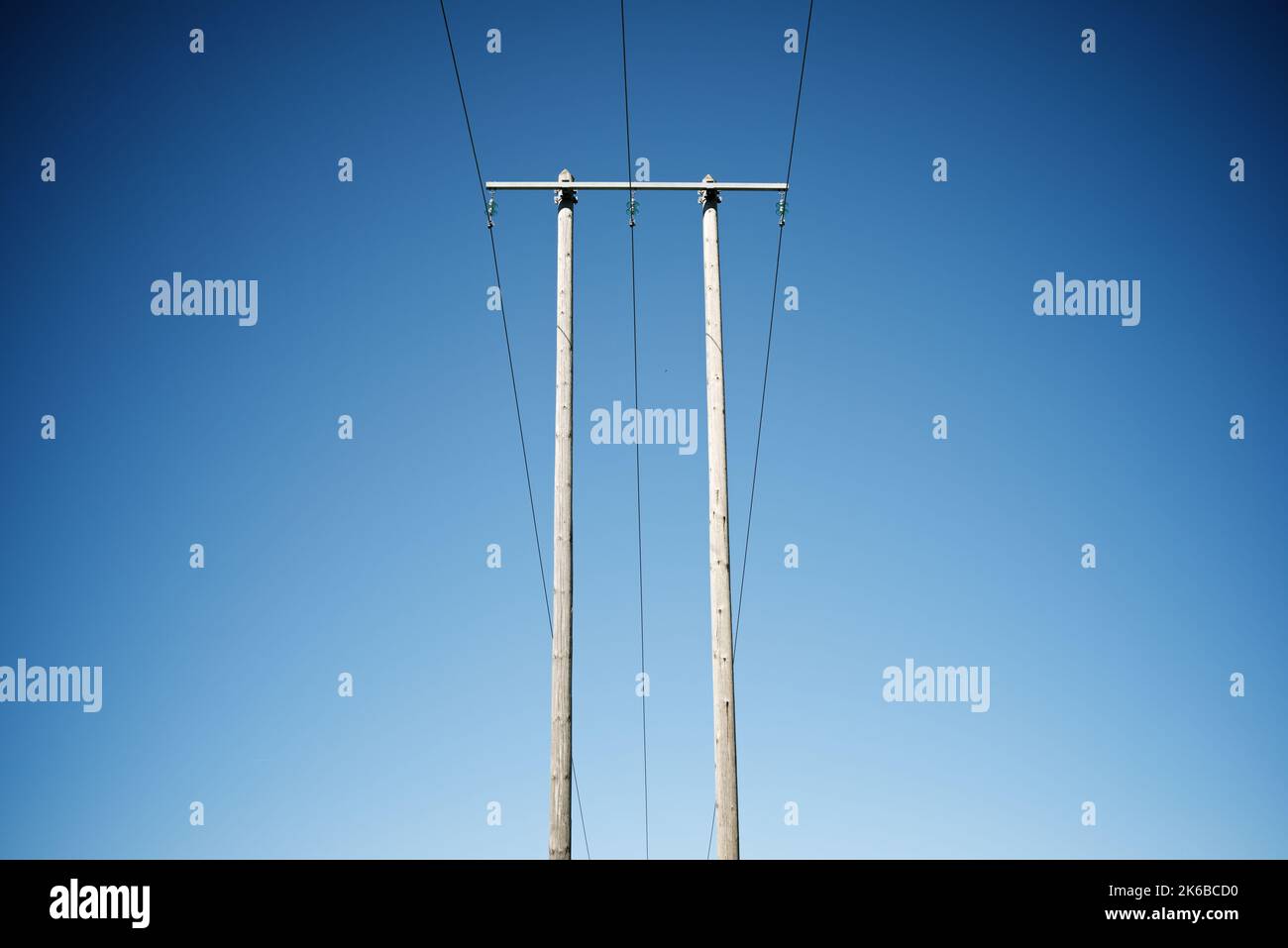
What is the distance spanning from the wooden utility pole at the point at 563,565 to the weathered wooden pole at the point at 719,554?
5.06 feet

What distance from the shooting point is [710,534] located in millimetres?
10445

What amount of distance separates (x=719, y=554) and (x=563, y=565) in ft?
5.62

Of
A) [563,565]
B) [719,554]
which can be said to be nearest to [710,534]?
[719,554]

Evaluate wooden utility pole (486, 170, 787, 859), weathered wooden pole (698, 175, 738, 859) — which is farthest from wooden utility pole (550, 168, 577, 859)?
weathered wooden pole (698, 175, 738, 859)

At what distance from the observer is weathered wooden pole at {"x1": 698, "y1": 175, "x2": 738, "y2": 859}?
9484mm

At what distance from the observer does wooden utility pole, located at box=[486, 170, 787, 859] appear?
31.0 ft

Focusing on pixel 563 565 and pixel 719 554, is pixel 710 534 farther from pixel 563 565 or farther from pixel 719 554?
pixel 563 565

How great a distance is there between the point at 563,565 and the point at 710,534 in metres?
1.66

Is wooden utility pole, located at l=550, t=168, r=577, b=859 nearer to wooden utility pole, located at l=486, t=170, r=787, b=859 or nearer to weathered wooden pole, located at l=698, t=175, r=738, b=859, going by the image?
wooden utility pole, located at l=486, t=170, r=787, b=859

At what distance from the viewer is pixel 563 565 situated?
10.3 m
